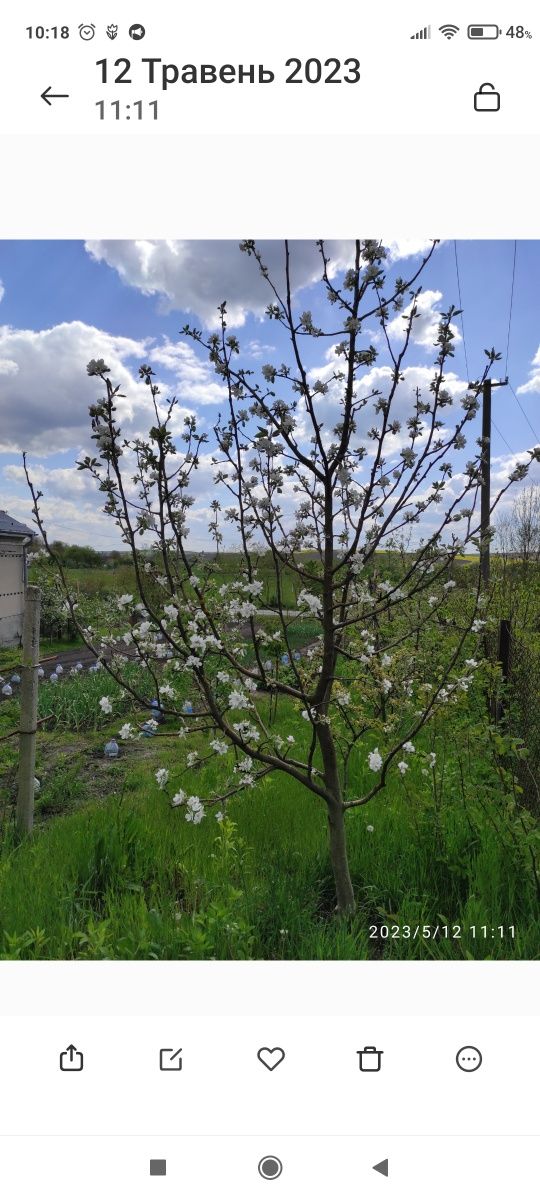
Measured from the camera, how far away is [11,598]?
1122 cm

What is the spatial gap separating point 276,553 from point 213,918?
1.55 meters

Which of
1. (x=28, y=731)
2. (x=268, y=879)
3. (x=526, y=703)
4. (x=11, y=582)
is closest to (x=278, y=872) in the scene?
Result: (x=268, y=879)

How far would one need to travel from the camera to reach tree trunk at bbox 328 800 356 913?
2.47 metres

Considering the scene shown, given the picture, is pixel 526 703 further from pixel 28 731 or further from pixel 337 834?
pixel 28 731

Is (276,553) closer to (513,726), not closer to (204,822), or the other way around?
(204,822)
